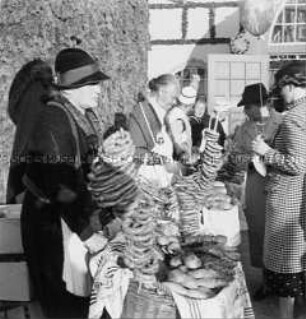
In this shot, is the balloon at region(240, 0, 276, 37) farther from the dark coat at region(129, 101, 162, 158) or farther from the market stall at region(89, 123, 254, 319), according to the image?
the market stall at region(89, 123, 254, 319)

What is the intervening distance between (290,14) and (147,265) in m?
11.1

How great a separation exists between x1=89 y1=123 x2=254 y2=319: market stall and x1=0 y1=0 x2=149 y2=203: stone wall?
9.74ft

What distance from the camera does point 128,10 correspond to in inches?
251

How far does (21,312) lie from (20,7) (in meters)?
2.82

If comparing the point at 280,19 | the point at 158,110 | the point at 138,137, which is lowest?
the point at 138,137

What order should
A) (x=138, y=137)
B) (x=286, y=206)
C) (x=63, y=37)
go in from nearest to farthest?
(x=286, y=206), (x=138, y=137), (x=63, y=37)

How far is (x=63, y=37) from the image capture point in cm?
537

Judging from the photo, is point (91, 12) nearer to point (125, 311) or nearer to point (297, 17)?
point (125, 311)

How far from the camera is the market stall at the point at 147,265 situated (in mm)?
2195

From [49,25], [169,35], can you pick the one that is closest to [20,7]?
[49,25]

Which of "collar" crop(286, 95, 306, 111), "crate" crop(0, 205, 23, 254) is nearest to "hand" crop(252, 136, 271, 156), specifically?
"collar" crop(286, 95, 306, 111)

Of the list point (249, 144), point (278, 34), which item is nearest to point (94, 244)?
point (249, 144)

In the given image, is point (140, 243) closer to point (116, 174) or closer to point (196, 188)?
point (116, 174)

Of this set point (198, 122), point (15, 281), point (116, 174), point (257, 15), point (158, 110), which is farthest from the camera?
point (257, 15)
